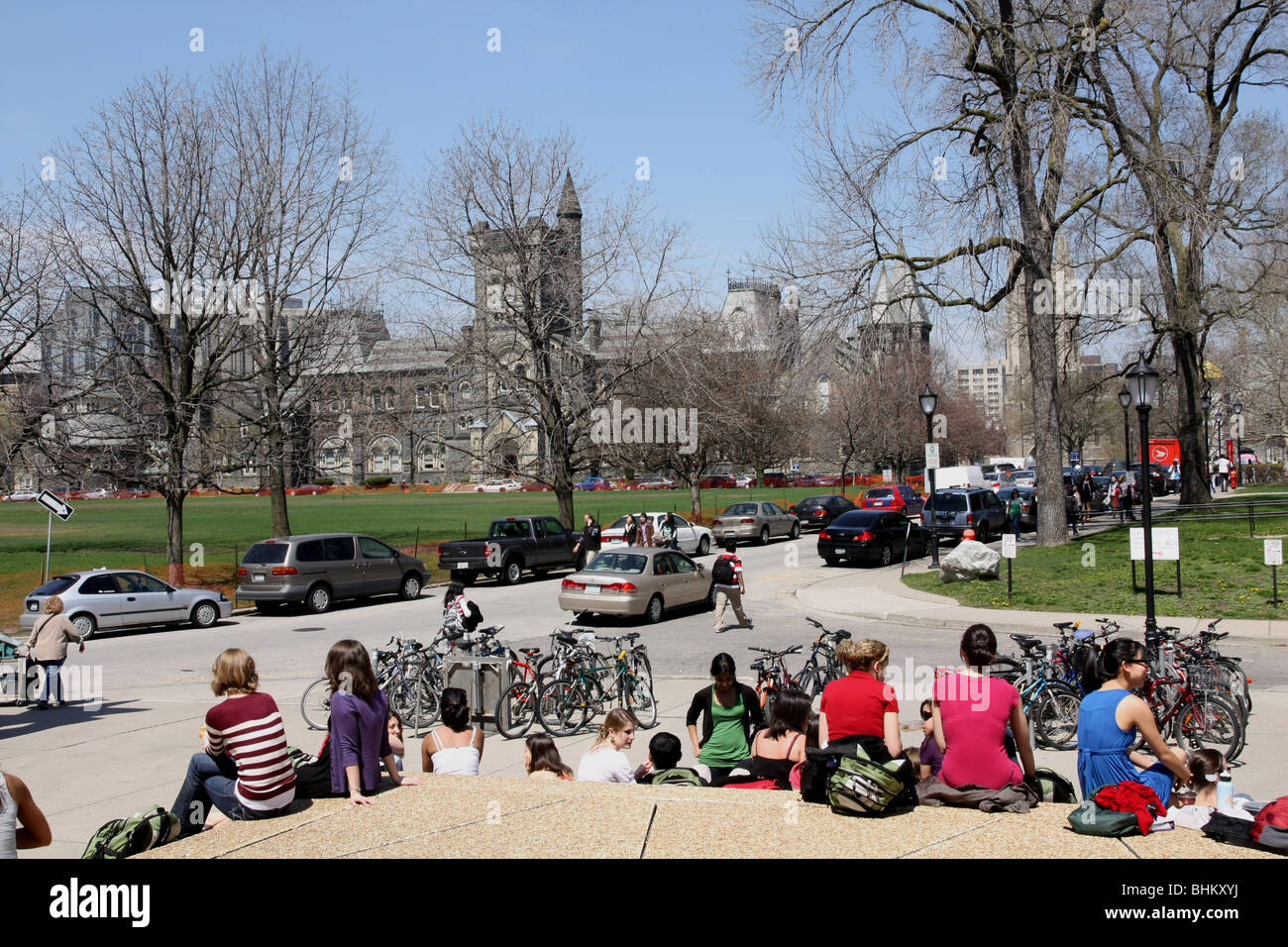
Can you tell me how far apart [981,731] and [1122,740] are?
881mm

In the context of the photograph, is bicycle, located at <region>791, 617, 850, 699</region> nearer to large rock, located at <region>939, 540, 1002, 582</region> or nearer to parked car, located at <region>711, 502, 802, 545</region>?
large rock, located at <region>939, 540, 1002, 582</region>

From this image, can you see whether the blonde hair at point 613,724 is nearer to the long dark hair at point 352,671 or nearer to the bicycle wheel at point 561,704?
the long dark hair at point 352,671

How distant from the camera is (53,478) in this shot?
1026 inches

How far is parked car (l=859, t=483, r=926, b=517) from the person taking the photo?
151ft

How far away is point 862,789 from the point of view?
6.08 metres

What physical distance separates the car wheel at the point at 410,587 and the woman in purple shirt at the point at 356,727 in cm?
1965

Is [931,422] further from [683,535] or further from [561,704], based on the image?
[561,704]

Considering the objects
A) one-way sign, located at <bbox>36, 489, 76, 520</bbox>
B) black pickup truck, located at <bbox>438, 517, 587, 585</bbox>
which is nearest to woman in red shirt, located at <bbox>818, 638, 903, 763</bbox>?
one-way sign, located at <bbox>36, 489, 76, 520</bbox>
